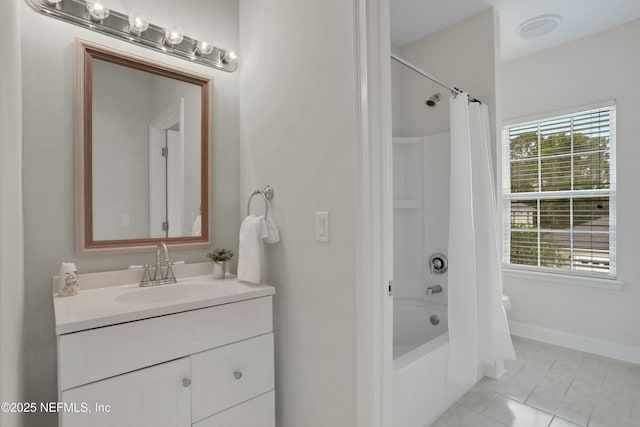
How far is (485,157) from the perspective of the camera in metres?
2.18

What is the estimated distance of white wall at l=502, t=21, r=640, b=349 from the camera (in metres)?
2.54

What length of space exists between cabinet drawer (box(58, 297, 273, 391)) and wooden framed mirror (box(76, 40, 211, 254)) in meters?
0.55

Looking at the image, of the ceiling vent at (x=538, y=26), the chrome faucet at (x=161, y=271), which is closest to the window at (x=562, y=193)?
the ceiling vent at (x=538, y=26)

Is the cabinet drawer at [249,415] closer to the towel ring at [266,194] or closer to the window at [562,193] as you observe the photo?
the towel ring at [266,194]

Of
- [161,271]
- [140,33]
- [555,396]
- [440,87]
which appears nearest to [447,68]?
[440,87]

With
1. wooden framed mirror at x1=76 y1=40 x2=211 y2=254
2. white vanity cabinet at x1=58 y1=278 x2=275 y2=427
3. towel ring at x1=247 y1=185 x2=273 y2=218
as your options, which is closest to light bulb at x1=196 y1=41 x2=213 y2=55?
wooden framed mirror at x1=76 y1=40 x2=211 y2=254

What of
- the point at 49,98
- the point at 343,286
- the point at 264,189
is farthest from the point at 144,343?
the point at 49,98

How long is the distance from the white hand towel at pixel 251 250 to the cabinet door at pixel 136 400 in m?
0.44

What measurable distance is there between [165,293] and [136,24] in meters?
1.30

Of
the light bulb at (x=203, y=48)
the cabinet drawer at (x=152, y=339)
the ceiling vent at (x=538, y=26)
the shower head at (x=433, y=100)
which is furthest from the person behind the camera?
the shower head at (x=433, y=100)

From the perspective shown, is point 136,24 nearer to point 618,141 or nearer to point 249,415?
point 249,415

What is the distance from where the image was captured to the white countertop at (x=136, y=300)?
1057 millimetres

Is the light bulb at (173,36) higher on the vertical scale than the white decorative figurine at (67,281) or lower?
higher

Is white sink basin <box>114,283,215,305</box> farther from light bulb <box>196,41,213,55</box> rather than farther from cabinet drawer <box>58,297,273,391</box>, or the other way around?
light bulb <box>196,41,213,55</box>
